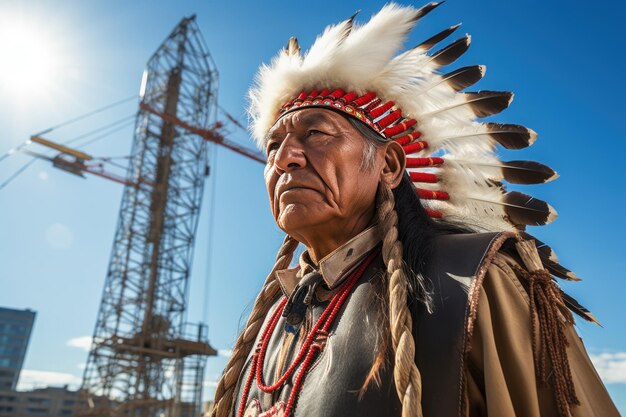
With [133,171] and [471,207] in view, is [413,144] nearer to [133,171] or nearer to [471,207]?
[471,207]

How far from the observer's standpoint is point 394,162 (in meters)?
1.71

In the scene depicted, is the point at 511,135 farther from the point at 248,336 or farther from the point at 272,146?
the point at 248,336

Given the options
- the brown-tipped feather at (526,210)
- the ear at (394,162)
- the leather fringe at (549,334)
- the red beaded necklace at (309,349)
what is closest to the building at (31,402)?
the red beaded necklace at (309,349)

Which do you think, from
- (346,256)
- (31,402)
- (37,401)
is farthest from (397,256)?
(31,402)

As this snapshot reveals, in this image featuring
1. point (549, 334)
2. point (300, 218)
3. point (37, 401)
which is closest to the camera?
point (549, 334)

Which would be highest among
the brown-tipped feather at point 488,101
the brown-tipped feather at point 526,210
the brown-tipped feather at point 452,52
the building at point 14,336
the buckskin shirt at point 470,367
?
the building at point 14,336

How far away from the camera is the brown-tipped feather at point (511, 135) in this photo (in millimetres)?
1783

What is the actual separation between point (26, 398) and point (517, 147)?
72.6 meters

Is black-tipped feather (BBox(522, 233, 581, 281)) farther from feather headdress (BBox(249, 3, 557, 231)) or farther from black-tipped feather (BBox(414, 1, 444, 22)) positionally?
black-tipped feather (BBox(414, 1, 444, 22))

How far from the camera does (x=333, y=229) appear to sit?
61.9 inches

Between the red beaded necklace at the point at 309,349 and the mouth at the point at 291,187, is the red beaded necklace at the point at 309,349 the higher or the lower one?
the lower one

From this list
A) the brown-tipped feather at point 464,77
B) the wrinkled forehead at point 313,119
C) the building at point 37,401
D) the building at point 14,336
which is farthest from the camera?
the building at point 14,336

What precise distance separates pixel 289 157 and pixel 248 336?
797 millimetres

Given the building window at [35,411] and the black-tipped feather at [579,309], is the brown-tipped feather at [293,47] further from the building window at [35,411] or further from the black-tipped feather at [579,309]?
the building window at [35,411]
